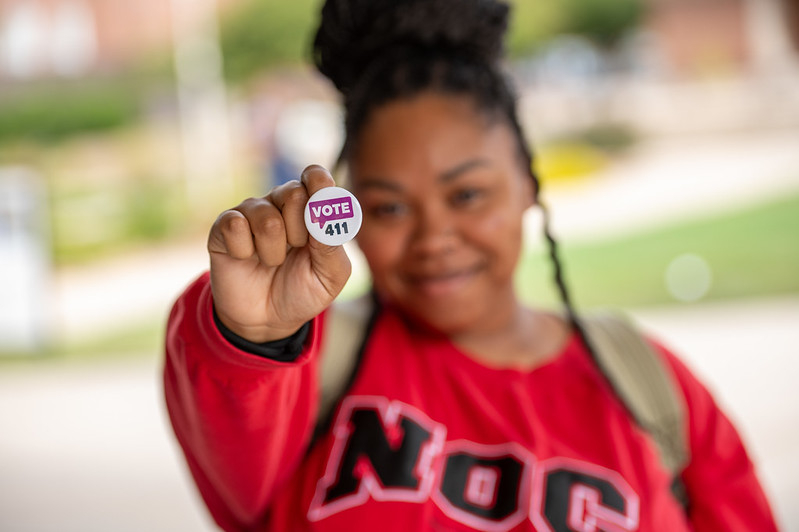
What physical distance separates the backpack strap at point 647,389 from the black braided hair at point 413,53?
0.05 metres

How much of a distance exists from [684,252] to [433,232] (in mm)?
7476

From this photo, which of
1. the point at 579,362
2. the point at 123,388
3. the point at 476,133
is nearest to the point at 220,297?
the point at 476,133

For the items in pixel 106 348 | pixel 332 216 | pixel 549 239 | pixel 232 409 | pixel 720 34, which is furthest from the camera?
pixel 720 34

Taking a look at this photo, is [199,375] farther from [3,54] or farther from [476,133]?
[3,54]

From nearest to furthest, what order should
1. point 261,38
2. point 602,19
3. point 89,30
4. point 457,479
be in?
point 457,479 → point 89,30 → point 261,38 → point 602,19

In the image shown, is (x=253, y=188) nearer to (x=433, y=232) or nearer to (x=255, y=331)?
(x=433, y=232)

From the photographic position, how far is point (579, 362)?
4.94 feet

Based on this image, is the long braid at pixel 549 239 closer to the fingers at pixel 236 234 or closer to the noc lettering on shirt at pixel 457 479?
the noc lettering on shirt at pixel 457 479

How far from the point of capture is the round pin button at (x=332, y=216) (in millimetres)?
927

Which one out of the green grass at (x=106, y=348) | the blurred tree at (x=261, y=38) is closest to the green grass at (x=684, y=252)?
the green grass at (x=106, y=348)

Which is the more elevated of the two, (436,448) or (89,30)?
(89,30)

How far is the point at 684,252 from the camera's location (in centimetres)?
828

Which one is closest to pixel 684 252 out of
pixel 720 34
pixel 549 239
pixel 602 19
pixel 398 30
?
pixel 549 239

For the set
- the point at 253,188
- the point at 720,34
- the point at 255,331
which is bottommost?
the point at 255,331
